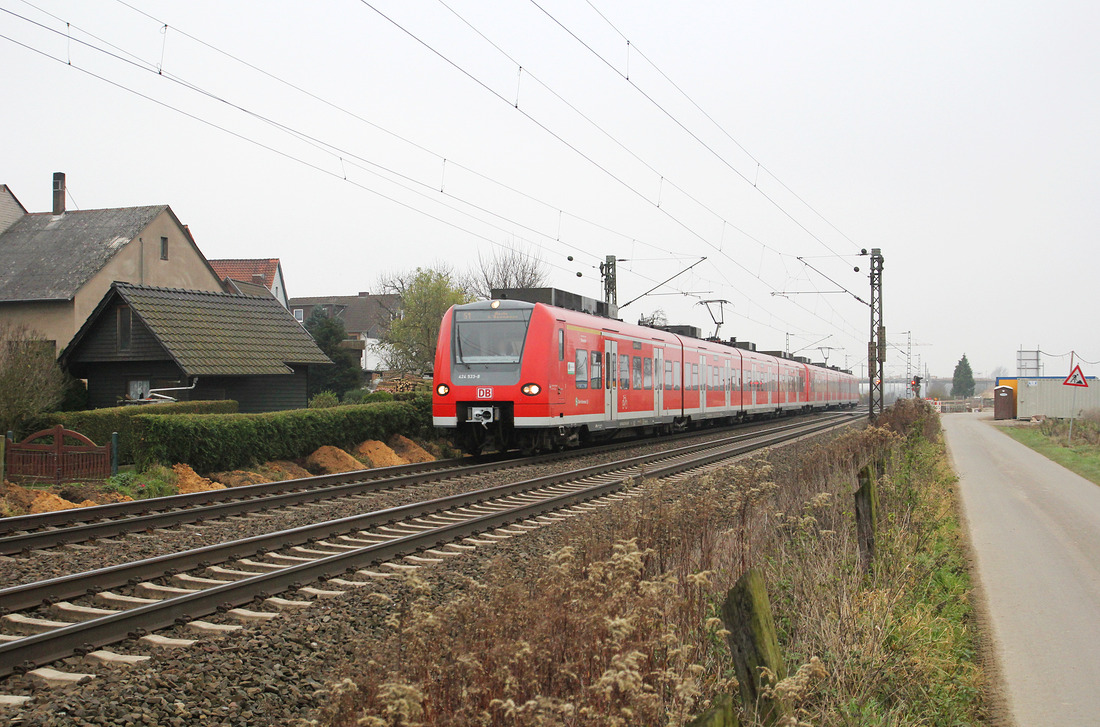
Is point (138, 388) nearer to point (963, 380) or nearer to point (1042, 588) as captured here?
point (1042, 588)

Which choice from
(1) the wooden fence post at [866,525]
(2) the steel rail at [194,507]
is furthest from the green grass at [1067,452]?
(2) the steel rail at [194,507]

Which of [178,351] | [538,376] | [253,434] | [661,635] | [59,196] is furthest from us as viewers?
[59,196]

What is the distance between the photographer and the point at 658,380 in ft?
82.7

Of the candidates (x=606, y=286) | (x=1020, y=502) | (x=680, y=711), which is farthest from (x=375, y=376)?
(x=680, y=711)

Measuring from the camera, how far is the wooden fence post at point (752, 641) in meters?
3.75

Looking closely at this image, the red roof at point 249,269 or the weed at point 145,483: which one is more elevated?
the red roof at point 249,269

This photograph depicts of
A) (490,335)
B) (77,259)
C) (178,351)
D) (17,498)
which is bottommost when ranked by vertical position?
(17,498)

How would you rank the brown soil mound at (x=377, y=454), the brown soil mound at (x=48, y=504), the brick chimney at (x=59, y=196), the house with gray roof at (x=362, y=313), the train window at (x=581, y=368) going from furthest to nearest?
the house with gray roof at (x=362, y=313), the brick chimney at (x=59, y=196), the train window at (x=581, y=368), the brown soil mound at (x=377, y=454), the brown soil mound at (x=48, y=504)

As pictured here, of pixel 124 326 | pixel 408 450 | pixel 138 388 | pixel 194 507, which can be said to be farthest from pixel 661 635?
pixel 124 326

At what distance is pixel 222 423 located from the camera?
15.3m

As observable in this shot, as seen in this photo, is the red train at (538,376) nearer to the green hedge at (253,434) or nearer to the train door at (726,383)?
the green hedge at (253,434)

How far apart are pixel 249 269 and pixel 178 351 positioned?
134 ft

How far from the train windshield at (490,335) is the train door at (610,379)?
3.70m

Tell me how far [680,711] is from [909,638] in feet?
8.73
